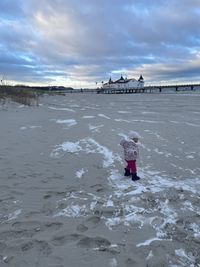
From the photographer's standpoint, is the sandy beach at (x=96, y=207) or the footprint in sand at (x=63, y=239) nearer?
the sandy beach at (x=96, y=207)

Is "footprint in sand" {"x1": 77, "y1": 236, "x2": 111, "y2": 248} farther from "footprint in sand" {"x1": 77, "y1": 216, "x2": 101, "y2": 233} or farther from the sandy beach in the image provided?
"footprint in sand" {"x1": 77, "y1": 216, "x2": 101, "y2": 233}

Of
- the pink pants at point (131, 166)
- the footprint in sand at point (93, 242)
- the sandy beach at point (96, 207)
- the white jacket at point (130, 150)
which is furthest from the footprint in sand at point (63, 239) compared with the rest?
the white jacket at point (130, 150)

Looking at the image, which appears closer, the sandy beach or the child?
the sandy beach

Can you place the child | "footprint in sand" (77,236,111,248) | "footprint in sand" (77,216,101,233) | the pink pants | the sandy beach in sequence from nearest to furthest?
1. the sandy beach
2. "footprint in sand" (77,236,111,248)
3. "footprint in sand" (77,216,101,233)
4. the pink pants
5. the child

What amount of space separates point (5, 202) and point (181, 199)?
10.7 ft

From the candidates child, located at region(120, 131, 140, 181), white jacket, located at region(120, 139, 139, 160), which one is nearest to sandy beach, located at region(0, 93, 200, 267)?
child, located at region(120, 131, 140, 181)

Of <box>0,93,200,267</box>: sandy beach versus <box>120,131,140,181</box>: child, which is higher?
<box>120,131,140,181</box>: child

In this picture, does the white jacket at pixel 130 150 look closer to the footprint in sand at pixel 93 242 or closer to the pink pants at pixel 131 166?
the pink pants at pixel 131 166

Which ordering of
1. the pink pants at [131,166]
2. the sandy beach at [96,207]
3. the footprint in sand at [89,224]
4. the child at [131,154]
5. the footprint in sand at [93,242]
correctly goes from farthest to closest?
the child at [131,154]
the pink pants at [131,166]
the footprint in sand at [89,224]
the footprint in sand at [93,242]
the sandy beach at [96,207]

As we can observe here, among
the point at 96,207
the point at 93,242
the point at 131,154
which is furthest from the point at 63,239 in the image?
the point at 131,154

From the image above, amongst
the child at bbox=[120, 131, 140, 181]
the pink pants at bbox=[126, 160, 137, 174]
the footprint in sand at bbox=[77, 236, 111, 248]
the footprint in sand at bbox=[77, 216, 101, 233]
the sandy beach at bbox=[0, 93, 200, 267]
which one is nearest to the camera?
the sandy beach at bbox=[0, 93, 200, 267]

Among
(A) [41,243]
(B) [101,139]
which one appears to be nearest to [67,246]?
(A) [41,243]

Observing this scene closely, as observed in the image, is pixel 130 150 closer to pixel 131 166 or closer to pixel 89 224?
pixel 131 166

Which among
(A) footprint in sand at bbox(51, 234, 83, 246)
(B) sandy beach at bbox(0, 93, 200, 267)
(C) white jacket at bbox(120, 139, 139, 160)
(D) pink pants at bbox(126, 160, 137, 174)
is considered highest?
(C) white jacket at bbox(120, 139, 139, 160)
